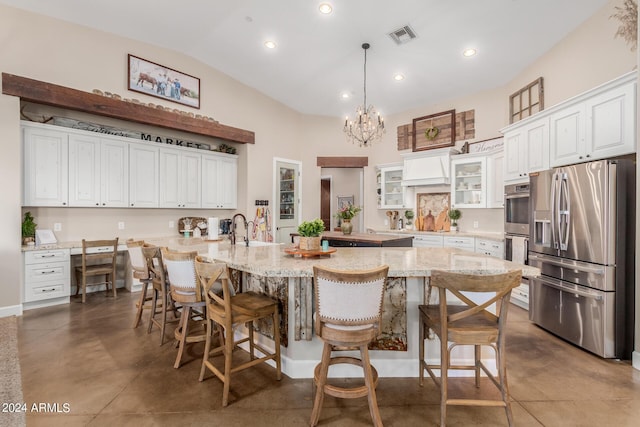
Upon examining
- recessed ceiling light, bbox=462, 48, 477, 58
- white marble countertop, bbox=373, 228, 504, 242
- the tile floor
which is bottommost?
the tile floor

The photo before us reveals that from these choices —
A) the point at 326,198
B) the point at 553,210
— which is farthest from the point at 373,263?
the point at 326,198

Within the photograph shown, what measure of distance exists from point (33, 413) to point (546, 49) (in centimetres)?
667

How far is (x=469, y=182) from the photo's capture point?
5762 mm

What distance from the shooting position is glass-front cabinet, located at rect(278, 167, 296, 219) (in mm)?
7066

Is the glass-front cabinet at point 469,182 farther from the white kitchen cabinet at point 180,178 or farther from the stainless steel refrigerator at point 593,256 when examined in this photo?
the white kitchen cabinet at point 180,178

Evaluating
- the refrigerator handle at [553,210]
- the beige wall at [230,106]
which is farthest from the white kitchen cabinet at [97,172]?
the refrigerator handle at [553,210]

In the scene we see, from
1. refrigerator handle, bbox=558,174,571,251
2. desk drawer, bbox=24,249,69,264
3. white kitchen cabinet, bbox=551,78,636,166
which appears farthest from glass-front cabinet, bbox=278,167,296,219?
refrigerator handle, bbox=558,174,571,251

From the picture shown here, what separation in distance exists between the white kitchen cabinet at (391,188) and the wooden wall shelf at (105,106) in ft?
10.9

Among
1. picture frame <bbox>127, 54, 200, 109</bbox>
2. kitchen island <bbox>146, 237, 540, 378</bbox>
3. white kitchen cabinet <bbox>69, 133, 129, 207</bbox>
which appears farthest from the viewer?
picture frame <bbox>127, 54, 200, 109</bbox>

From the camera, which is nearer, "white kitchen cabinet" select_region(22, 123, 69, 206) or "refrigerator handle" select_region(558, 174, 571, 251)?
"refrigerator handle" select_region(558, 174, 571, 251)

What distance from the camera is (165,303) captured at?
9.83ft

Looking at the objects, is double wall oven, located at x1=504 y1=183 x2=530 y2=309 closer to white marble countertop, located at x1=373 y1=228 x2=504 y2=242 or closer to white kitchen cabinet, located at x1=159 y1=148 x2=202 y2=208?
white marble countertop, located at x1=373 y1=228 x2=504 y2=242

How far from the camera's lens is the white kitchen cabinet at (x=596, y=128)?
282 cm

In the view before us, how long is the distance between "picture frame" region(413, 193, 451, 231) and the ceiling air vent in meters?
3.06
